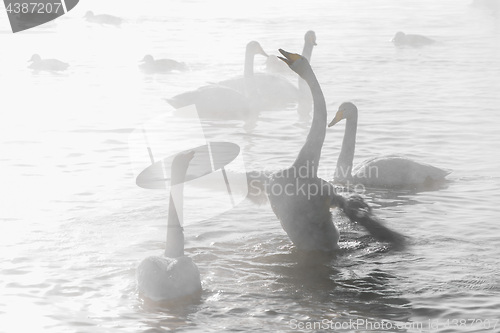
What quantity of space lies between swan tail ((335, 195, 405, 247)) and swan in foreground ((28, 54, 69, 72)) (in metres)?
14.9


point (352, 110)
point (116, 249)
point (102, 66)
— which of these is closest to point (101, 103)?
point (102, 66)

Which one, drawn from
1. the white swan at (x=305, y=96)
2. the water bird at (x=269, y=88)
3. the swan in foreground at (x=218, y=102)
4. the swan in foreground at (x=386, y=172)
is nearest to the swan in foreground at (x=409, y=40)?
the white swan at (x=305, y=96)

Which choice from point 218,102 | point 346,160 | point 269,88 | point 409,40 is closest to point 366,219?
point 346,160

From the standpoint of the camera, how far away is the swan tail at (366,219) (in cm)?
1053

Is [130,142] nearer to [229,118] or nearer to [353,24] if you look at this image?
[229,118]

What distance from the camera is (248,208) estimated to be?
12.0 m

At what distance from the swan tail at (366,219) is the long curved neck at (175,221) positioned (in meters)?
2.08

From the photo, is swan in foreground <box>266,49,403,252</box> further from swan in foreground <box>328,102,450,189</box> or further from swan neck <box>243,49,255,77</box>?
swan neck <box>243,49,255,77</box>

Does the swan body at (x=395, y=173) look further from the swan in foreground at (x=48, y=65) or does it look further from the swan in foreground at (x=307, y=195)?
the swan in foreground at (x=48, y=65)

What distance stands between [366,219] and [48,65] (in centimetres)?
1502

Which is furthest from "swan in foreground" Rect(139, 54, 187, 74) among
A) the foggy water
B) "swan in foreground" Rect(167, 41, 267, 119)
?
"swan in foreground" Rect(167, 41, 267, 119)

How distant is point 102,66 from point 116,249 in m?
15.8

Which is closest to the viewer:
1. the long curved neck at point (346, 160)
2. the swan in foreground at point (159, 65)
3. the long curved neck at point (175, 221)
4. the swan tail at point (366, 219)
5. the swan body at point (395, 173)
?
the long curved neck at point (175, 221)

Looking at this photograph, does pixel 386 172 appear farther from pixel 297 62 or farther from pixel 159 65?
pixel 159 65
